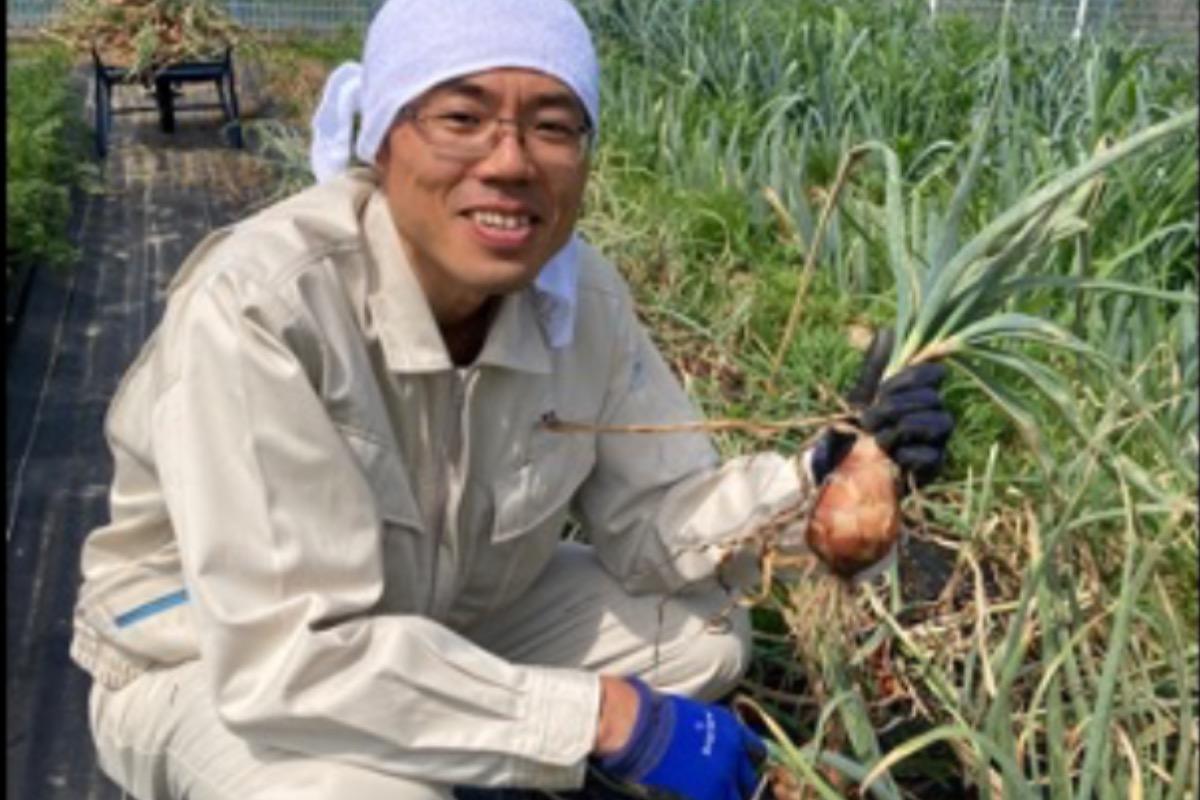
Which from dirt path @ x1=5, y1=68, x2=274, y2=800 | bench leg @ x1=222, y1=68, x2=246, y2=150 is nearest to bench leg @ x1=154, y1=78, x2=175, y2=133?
dirt path @ x1=5, y1=68, x2=274, y2=800

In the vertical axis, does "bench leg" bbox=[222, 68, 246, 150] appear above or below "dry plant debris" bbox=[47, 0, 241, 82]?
below

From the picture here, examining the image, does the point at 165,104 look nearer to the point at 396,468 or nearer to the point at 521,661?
the point at 521,661

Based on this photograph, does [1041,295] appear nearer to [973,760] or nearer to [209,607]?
[973,760]

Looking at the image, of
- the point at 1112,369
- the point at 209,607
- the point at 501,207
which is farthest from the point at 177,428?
the point at 1112,369

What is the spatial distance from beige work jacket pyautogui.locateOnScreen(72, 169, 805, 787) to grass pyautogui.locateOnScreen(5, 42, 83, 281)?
174 centimetres

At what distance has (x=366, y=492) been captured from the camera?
144cm

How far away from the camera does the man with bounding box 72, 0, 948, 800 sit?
4.54 ft

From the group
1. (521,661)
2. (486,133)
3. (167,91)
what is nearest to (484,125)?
(486,133)

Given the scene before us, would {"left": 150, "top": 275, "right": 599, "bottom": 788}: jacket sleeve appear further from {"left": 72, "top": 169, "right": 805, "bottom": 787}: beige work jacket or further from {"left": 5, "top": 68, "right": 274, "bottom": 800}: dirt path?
{"left": 5, "top": 68, "right": 274, "bottom": 800}: dirt path

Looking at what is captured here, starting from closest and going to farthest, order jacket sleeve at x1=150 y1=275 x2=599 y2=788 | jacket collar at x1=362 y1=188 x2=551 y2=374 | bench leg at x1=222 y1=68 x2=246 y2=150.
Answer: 1. jacket sleeve at x1=150 y1=275 x2=599 y2=788
2. jacket collar at x1=362 y1=188 x2=551 y2=374
3. bench leg at x1=222 y1=68 x2=246 y2=150

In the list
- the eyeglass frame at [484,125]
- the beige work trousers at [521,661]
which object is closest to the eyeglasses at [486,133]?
the eyeglass frame at [484,125]

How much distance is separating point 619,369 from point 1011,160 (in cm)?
77

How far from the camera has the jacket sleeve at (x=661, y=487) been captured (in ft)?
5.53

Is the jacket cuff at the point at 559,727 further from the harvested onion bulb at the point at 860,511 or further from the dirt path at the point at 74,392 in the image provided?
the dirt path at the point at 74,392
